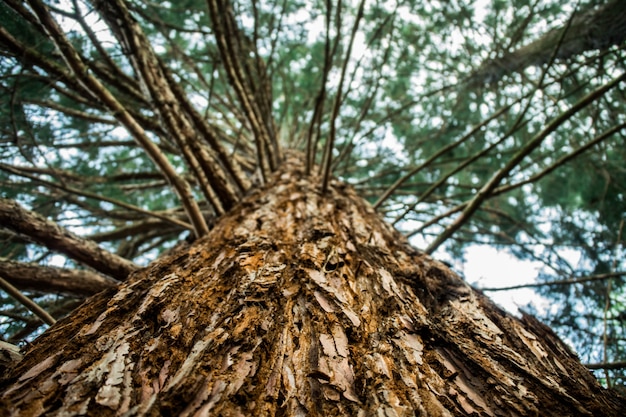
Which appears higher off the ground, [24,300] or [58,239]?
[58,239]

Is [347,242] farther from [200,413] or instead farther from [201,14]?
[201,14]

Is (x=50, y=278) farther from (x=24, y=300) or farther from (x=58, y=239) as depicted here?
(x=24, y=300)

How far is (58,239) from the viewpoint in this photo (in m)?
1.47

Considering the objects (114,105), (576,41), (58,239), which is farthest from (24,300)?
(576,41)

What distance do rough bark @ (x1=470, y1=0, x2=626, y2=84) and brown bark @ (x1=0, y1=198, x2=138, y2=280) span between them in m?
2.87

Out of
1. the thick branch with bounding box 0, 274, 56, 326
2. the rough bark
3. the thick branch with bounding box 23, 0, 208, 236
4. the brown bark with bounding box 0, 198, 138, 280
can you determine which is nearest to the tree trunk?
the thick branch with bounding box 0, 274, 56, 326

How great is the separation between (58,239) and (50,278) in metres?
0.22

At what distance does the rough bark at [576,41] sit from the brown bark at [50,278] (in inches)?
118

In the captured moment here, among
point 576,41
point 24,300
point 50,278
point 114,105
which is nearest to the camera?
point 24,300

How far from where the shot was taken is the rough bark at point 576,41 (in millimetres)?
2610

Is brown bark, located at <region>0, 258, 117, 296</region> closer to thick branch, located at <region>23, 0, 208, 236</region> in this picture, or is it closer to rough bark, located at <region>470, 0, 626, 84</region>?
thick branch, located at <region>23, 0, 208, 236</region>

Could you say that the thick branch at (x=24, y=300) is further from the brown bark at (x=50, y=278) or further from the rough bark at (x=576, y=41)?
the rough bark at (x=576, y=41)

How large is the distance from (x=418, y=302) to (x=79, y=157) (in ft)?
9.34

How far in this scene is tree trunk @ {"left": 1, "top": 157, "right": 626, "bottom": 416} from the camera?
55cm
